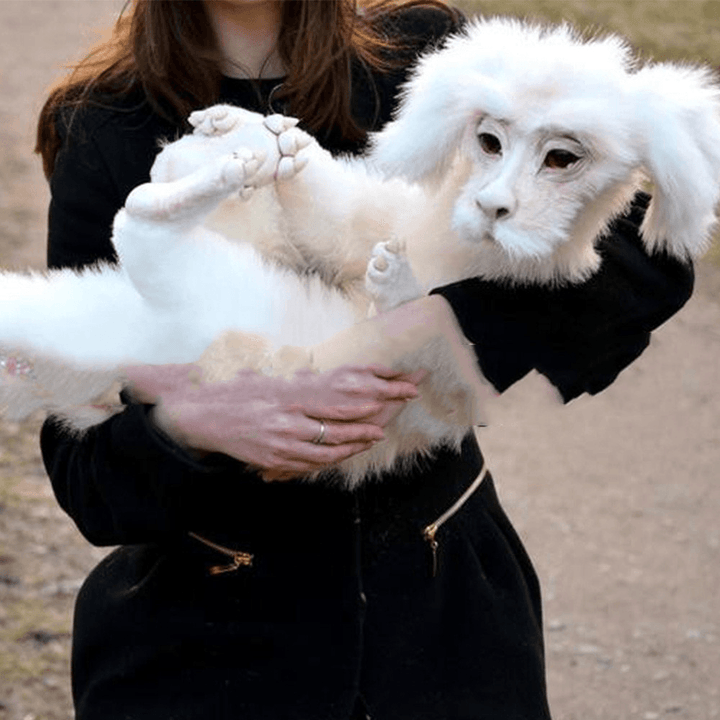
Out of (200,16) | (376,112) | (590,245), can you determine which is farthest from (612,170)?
(200,16)

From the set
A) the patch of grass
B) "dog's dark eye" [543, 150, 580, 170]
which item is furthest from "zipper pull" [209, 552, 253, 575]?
the patch of grass

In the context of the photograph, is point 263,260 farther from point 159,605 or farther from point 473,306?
point 159,605

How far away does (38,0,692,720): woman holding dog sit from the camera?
6.26 feet

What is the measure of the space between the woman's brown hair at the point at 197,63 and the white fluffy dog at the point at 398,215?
222mm

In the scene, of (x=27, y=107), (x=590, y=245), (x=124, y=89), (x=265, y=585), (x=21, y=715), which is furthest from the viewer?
(x=27, y=107)

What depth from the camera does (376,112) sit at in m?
2.29

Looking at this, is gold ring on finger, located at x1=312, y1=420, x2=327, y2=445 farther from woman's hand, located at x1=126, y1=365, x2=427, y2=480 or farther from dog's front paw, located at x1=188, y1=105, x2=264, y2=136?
dog's front paw, located at x1=188, y1=105, x2=264, y2=136

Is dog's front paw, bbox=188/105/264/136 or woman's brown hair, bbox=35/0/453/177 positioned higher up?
dog's front paw, bbox=188/105/264/136

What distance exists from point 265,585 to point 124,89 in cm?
76

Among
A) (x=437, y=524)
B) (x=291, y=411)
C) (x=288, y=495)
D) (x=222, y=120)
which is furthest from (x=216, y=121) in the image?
(x=437, y=524)

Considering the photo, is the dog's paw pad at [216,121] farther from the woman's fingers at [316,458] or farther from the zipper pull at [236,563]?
the zipper pull at [236,563]

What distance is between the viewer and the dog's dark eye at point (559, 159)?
1.70 metres

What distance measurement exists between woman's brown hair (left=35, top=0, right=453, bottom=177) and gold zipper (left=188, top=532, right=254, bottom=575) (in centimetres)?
63

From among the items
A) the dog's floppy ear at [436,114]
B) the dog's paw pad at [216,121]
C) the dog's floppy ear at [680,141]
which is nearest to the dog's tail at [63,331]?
the dog's paw pad at [216,121]
